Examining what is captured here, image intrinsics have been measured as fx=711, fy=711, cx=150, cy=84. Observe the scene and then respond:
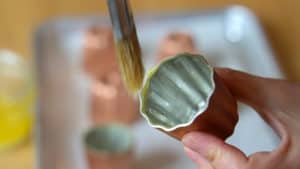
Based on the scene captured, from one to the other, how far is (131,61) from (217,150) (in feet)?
0.36

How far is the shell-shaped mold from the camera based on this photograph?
1.46 ft

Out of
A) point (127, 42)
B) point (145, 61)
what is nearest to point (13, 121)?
point (145, 61)

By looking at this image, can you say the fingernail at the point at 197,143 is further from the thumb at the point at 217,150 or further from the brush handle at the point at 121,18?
the brush handle at the point at 121,18

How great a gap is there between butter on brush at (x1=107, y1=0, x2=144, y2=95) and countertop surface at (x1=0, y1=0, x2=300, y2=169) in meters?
0.36

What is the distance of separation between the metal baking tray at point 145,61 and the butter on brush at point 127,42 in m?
0.18

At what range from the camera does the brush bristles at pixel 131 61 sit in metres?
0.51

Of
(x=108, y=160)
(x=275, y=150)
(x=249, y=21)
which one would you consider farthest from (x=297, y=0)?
(x=275, y=150)

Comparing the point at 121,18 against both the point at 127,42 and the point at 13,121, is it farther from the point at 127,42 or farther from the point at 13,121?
the point at 13,121

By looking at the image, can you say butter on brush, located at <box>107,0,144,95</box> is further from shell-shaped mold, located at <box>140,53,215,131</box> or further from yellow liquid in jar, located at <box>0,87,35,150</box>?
yellow liquid in jar, located at <box>0,87,35,150</box>

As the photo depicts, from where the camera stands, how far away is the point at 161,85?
0.46 m

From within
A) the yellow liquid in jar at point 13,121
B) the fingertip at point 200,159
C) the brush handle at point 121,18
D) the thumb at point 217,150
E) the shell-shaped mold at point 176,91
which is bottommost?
the yellow liquid in jar at point 13,121

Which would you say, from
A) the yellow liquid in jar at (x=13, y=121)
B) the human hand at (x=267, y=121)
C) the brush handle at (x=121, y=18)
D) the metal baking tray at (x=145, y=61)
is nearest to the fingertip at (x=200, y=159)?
the human hand at (x=267, y=121)

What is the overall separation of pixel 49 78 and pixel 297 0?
33 centimetres

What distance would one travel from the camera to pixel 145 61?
0.85 m
